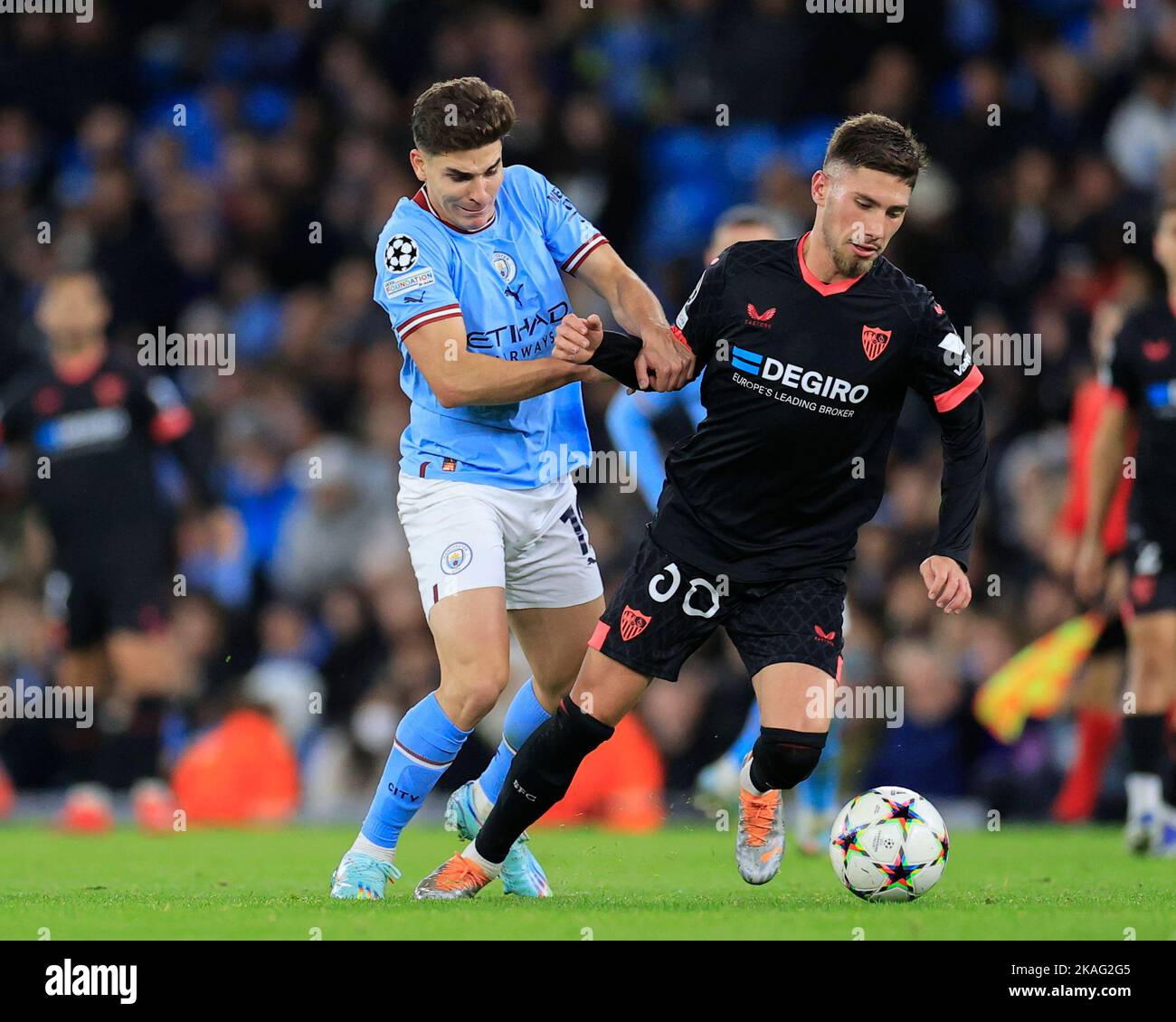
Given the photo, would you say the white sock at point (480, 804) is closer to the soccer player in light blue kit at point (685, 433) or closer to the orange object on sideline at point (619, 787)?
the soccer player in light blue kit at point (685, 433)

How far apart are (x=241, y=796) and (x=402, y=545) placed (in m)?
1.81

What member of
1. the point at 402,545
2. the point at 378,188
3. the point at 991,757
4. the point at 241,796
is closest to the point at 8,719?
the point at 241,796

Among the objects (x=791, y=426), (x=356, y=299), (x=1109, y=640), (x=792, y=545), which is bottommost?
(x=1109, y=640)

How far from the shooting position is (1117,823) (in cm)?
991

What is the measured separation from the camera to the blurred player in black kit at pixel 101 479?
995 cm

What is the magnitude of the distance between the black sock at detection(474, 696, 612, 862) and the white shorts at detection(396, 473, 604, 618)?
1.59ft

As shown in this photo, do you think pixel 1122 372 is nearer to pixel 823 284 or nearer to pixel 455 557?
pixel 823 284

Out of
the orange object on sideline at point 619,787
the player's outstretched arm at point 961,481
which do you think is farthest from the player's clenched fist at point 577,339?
the orange object on sideline at point 619,787

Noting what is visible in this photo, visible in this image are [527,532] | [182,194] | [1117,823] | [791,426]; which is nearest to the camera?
[791,426]

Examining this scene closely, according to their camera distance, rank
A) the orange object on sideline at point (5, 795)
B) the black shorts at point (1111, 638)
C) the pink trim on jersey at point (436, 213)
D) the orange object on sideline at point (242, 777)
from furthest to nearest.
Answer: the orange object on sideline at point (5, 795) < the orange object on sideline at point (242, 777) < the black shorts at point (1111, 638) < the pink trim on jersey at point (436, 213)

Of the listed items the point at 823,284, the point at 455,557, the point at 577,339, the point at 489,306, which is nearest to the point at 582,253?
the point at 489,306

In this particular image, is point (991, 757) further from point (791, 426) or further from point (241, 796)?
point (791, 426)

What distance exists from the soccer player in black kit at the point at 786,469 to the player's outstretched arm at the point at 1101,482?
2705 mm

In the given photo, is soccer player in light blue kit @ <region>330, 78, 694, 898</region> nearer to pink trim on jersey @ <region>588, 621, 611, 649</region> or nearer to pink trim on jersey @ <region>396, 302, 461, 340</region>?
pink trim on jersey @ <region>396, 302, 461, 340</region>
